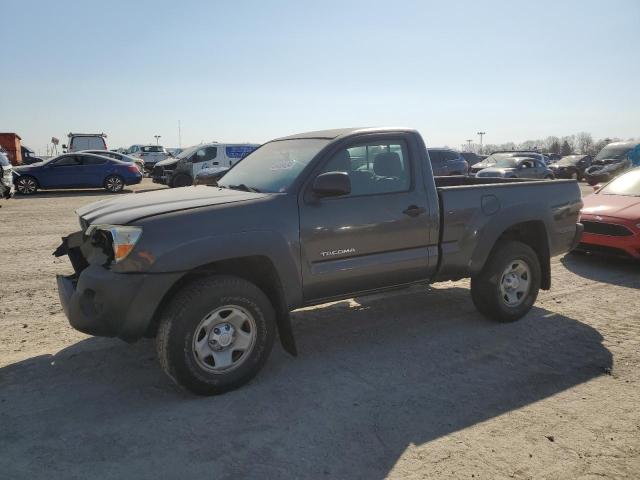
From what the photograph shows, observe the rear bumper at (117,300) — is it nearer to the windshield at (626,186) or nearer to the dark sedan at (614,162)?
the windshield at (626,186)

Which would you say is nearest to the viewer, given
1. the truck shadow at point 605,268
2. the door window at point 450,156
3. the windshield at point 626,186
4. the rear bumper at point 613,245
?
the truck shadow at point 605,268

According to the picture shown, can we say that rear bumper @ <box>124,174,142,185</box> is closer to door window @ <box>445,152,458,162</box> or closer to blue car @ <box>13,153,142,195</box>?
blue car @ <box>13,153,142,195</box>

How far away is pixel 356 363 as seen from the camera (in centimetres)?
408

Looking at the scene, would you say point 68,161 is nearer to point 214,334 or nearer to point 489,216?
point 214,334

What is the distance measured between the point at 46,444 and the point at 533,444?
2861mm

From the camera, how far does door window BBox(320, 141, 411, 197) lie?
4.14 meters

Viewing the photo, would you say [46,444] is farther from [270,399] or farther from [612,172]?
[612,172]

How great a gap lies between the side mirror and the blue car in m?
16.7

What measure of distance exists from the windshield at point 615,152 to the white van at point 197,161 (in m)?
16.6

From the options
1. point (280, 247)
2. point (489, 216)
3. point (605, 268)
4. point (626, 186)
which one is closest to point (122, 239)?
point (280, 247)

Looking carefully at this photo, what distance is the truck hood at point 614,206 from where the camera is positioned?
7285 millimetres

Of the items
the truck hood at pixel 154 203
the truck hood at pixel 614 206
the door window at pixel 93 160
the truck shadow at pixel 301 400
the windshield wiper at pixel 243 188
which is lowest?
the truck shadow at pixel 301 400

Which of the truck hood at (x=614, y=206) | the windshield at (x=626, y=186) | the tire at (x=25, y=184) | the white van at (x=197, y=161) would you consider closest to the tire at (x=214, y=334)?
the truck hood at (x=614, y=206)

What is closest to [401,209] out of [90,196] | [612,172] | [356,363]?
[356,363]
